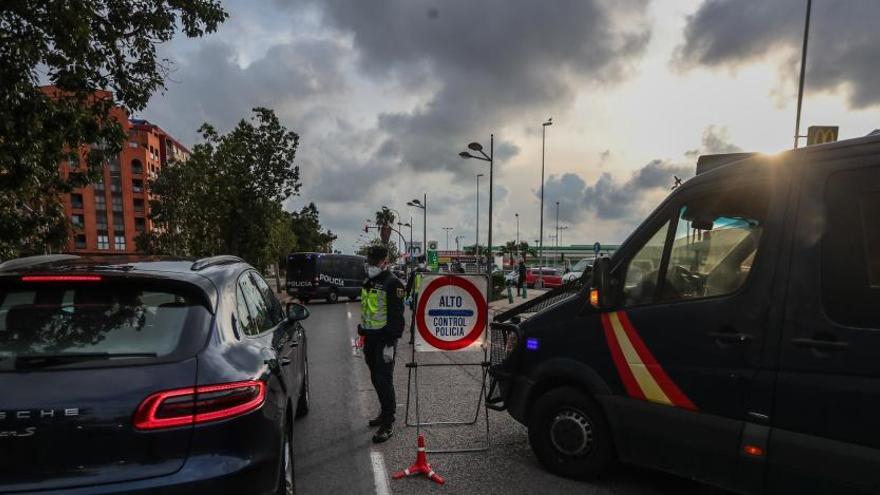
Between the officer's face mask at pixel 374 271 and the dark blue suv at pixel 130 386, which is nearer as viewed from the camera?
the dark blue suv at pixel 130 386

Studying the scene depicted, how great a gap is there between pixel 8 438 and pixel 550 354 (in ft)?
10.6

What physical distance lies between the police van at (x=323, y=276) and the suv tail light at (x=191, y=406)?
87.2 feet

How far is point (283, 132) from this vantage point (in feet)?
83.3

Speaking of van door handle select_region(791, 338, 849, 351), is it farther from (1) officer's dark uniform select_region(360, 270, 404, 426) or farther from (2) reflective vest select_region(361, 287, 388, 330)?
(2) reflective vest select_region(361, 287, 388, 330)

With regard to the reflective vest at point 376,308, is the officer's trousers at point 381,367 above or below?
below

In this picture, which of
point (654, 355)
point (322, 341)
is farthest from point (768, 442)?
point (322, 341)

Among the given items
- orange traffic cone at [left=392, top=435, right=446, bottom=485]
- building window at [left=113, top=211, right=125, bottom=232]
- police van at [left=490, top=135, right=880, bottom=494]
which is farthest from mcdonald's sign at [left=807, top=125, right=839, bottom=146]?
building window at [left=113, top=211, right=125, bottom=232]

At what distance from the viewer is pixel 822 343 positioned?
2721 millimetres

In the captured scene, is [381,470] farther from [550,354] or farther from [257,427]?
[257,427]

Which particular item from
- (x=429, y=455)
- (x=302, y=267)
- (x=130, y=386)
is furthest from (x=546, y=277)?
(x=130, y=386)

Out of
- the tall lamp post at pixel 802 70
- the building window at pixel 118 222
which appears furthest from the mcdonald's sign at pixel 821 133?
the building window at pixel 118 222

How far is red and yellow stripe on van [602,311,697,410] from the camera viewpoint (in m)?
3.40

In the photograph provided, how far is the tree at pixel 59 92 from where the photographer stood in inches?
233

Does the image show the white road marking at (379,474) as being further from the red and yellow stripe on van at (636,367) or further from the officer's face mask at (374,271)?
the red and yellow stripe on van at (636,367)
